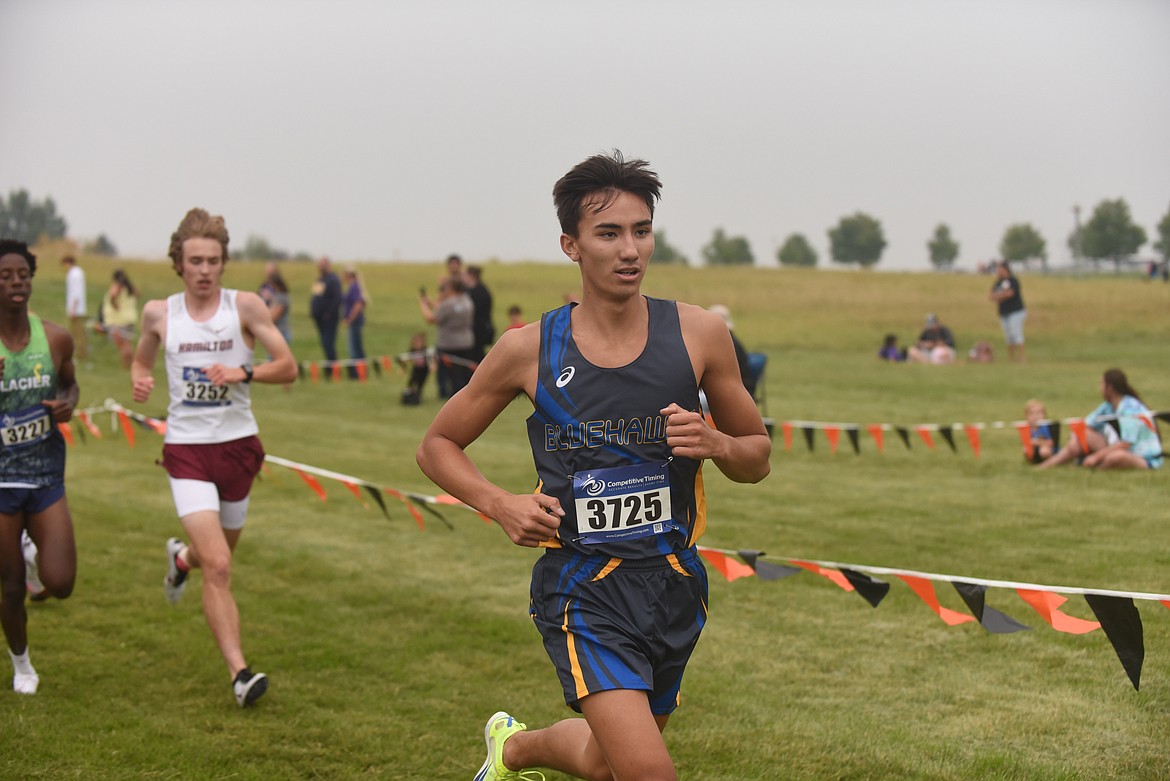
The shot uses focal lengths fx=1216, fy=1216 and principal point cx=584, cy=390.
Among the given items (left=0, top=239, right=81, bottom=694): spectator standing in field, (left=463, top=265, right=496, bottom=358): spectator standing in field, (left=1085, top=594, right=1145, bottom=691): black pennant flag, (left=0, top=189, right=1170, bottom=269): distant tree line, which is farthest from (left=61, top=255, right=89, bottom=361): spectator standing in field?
(left=0, top=189, right=1170, bottom=269): distant tree line

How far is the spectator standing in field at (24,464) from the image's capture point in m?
6.13

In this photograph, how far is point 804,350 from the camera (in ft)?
111

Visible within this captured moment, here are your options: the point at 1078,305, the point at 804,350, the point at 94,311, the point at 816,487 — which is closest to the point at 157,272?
the point at 94,311

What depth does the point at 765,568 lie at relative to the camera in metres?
5.93

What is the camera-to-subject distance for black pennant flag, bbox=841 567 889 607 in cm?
543

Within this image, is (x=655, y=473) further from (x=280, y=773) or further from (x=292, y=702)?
(x=292, y=702)

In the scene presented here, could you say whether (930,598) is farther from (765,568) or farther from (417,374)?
(417,374)

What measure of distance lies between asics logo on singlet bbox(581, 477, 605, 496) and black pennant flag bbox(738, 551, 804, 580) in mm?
2339

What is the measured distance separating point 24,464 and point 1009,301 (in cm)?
2152

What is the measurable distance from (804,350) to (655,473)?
30694mm

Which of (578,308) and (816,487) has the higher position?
(578,308)

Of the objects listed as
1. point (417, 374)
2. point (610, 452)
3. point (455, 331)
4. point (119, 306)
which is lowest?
point (417, 374)

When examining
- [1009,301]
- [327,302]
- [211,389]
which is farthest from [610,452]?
[1009,301]

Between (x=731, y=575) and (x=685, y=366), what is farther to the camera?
(x=731, y=575)
